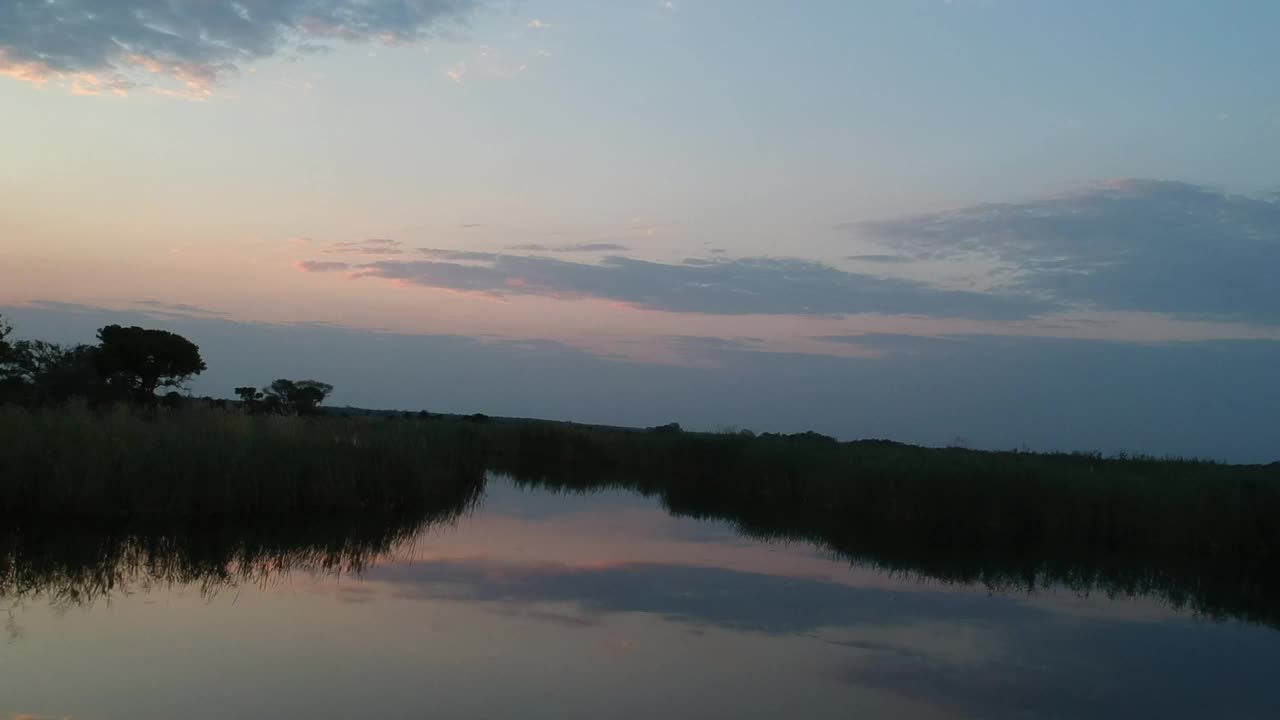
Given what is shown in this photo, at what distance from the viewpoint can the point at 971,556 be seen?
13.1 m

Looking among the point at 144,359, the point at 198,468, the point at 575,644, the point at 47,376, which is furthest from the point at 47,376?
the point at 575,644

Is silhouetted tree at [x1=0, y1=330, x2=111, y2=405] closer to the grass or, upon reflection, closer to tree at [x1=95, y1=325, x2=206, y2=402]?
tree at [x1=95, y1=325, x2=206, y2=402]

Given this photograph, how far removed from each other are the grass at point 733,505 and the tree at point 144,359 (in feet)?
55.3

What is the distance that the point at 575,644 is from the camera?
7523 millimetres

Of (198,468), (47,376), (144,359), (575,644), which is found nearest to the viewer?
(575,644)

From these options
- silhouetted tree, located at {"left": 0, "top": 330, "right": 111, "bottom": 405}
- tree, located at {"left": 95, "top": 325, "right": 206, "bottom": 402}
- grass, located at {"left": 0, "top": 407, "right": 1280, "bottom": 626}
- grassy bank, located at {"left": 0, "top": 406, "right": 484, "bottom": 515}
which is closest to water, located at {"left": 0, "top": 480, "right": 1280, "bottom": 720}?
grass, located at {"left": 0, "top": 407, "right": 1280, "bottom": 626}

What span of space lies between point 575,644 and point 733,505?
468 inches

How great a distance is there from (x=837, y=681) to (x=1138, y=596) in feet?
19.5

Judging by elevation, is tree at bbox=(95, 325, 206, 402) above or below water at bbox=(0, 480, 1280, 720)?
above

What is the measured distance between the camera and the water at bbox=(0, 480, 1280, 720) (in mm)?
6008

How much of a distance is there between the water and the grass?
782mm

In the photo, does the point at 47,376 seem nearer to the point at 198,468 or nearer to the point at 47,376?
the point at 47,376

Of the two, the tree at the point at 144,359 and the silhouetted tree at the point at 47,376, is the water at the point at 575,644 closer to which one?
the silhouetted tree at the point at 47,376

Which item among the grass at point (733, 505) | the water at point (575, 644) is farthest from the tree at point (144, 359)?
the water at point (575, 644)
